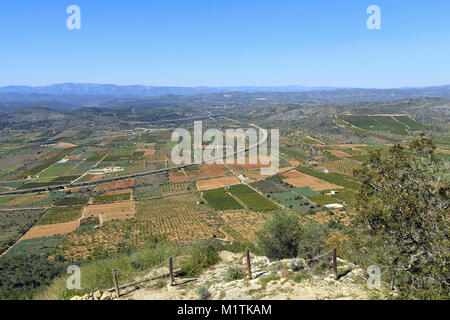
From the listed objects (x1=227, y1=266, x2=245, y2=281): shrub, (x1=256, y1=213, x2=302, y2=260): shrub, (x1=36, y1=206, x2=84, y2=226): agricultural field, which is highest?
(x1=227, y1=266, x2=245, y2=281): shrub

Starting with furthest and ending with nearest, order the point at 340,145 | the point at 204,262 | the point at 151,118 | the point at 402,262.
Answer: the point at 151,118, the point at 340,145, the point at 204,262, the point at 402,262

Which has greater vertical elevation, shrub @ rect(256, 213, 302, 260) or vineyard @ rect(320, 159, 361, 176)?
shrub @ rect(256, 213, 302, 260)

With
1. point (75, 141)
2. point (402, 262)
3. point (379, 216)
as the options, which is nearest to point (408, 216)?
point (379, 216)

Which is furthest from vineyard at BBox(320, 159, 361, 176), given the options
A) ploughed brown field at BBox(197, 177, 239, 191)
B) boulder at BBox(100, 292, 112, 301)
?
boulder at BBox(100, 292, 112, 301)

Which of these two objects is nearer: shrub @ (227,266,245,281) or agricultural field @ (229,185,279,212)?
shrub @ (227,266,245,281)

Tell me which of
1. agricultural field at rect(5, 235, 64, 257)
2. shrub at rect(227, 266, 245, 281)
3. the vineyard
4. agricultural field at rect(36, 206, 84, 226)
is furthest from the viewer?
the vineyard

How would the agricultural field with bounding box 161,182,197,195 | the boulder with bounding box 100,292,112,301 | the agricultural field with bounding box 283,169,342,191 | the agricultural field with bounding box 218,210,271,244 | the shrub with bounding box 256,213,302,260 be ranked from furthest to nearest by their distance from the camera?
Result: the agricultural field with bounding box 161,182,197,195 → the agricultural field with bounding box 283,169,342,191 → the agricultural field with bounding box 218,210,271,244 → the shrub with bounding box 256,213,302,260 → the boulder with bounding box 100,292,112,301

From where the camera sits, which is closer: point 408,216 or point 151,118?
point 408,216

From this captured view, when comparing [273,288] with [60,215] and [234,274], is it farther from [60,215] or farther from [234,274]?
[60,215]

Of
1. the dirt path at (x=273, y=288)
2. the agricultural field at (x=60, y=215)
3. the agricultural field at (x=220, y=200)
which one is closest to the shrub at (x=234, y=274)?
the dirt path at (x=273, y=288)

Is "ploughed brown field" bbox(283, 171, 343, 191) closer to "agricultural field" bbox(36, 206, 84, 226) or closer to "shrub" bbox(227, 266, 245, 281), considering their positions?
"agricultural field" bbox(36, 206, 84, 226)

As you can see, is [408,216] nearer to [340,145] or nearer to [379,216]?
[379,216]
